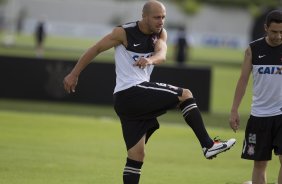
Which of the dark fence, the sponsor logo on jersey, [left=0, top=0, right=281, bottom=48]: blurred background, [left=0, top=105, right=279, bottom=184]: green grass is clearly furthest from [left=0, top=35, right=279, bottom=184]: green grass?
[left=0, top=0, right=281, bottom=48]: blurred background

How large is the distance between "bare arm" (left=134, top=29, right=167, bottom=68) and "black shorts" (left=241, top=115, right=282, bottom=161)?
1.32 metres

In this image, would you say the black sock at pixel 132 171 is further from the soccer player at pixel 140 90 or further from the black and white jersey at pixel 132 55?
the black and white jersey at pixel 132 55

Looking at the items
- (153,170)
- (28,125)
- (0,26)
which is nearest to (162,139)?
(28,125)

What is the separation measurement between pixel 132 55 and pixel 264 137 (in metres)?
1.76

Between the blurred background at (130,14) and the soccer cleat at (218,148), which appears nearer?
the soccer cleat at (218,148)

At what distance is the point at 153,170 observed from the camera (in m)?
12.5

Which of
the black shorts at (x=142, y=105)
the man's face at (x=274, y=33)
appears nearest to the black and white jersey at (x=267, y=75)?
the man's face at (x=274, y=33)

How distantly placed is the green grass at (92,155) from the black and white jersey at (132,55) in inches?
87.6

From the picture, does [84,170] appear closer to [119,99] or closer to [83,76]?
[119,99]

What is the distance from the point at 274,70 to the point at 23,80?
15.8 meters

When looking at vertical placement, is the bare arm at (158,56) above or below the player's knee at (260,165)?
above

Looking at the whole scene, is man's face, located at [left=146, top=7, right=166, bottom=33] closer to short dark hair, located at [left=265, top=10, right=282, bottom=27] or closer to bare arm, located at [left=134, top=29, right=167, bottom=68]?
bare arm, located at [left=134, top=29, right=167, bottom=68]

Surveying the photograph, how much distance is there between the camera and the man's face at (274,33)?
8984 millimetres

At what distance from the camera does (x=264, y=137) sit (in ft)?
30.3
